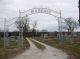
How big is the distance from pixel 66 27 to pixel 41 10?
2725 inches

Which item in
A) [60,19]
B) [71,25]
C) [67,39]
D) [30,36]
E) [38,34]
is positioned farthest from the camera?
[38,34]

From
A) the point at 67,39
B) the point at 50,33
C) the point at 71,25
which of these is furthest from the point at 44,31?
the point at 67,39

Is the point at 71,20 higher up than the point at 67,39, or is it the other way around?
the point at 71,20

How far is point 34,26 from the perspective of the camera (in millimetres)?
106625

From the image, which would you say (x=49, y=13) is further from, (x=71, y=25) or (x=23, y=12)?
(x=71, y=25)

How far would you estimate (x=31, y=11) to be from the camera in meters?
30.9

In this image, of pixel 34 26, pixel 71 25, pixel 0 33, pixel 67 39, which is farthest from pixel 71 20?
pixel 67 39

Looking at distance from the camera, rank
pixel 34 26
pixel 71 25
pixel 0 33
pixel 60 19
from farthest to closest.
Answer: pixel 34 26 → pixel 71 25 → pixel 0 33 → pixel 60 19

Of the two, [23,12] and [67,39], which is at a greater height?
[23,12]

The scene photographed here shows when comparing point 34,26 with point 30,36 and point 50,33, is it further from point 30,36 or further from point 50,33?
point 50,33

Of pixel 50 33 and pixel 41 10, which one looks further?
pixel 50 33

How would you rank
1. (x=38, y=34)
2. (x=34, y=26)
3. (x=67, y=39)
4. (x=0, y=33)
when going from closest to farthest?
(x=67, y=39), (x=0, y=33), (x=34, y=26), (x=38, y=34)

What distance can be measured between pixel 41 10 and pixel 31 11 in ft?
4.51

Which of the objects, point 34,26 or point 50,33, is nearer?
point 34,26
